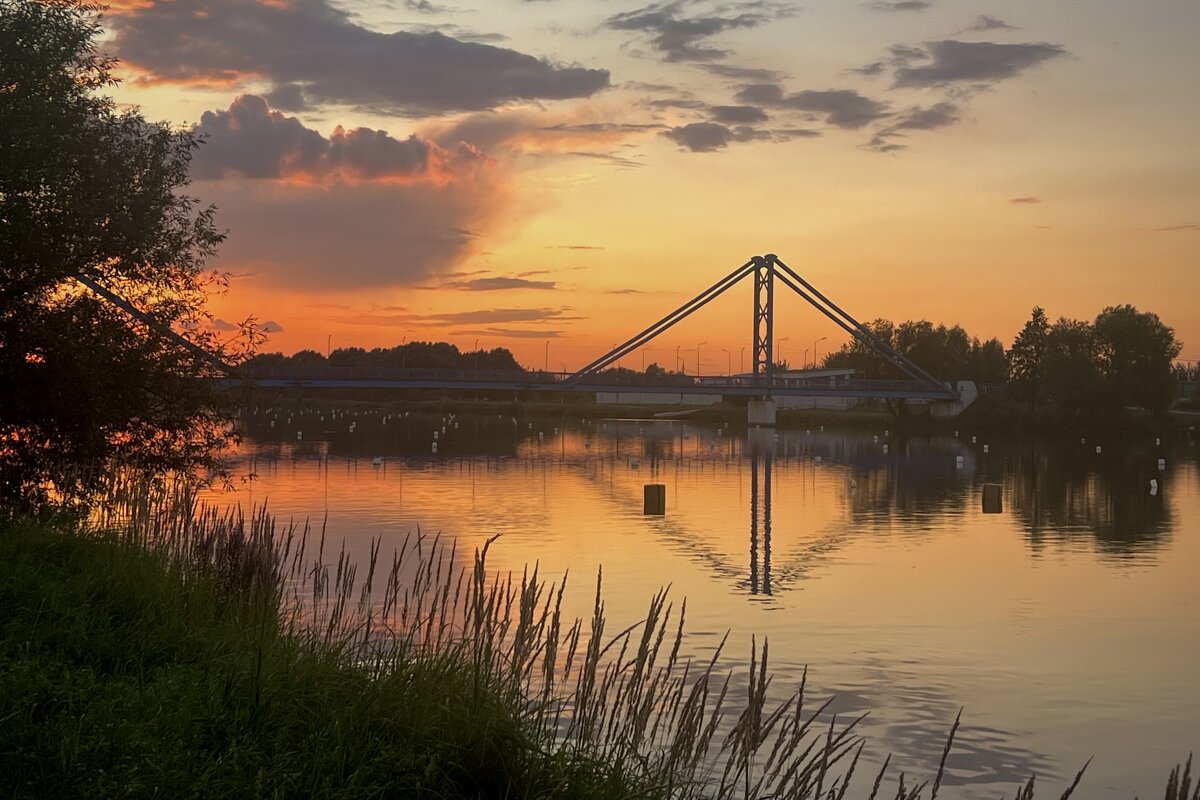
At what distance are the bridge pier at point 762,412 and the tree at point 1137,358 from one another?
33862mm

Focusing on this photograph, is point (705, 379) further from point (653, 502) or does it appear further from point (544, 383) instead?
point (653, 502)

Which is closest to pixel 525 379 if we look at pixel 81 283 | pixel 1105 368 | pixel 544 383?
pixel 544 383

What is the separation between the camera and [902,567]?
30.9 m

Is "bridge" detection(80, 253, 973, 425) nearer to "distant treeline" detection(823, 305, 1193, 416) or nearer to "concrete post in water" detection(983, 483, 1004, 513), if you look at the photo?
"distant treeline" detection(823, 305, 1193, 416)

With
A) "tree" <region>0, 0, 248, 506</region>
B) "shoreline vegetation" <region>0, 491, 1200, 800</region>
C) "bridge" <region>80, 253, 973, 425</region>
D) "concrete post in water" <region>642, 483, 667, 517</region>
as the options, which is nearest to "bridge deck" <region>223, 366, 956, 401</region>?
"bridge" <region>80, 253, 973, 425</region>

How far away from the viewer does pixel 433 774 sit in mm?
7914

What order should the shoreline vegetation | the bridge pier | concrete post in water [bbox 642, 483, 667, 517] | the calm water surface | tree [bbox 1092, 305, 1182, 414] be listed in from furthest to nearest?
the bridge pier → tree [bbox 1092, 305, 1182, 414] → concrete post in water [bbox 642, 483, 667, 517] → the calm water surface → the shoreline vegetation

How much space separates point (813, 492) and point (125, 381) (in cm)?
3855

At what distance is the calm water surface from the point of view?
15.7 m

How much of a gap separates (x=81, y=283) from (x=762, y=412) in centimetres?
11509

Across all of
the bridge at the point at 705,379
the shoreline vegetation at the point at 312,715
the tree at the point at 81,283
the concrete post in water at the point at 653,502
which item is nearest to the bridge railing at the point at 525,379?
the bridge at the point at 705,379

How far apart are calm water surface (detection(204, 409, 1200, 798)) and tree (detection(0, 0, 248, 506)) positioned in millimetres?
6851

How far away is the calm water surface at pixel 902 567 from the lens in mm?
15688

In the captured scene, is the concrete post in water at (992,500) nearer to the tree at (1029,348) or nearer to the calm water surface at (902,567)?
the calm water surface at (902,567)
